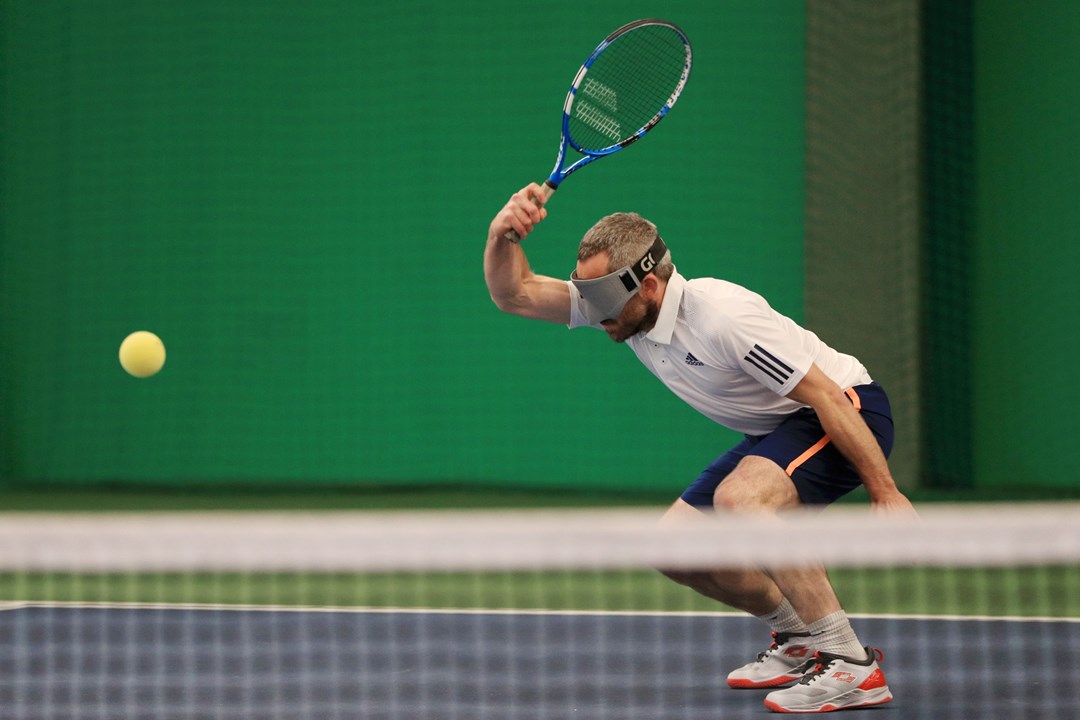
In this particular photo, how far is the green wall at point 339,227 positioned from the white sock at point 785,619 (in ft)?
16.4

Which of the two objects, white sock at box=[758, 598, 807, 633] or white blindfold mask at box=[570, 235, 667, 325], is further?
white sock at box=[758, 598, 807, 633]

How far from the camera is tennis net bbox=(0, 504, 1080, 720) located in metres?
2.27

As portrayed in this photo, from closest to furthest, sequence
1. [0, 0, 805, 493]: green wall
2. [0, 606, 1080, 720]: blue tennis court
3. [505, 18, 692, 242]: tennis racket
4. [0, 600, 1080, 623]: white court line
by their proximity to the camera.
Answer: [0, 606, 1080, 720]: blue tennis court
[505, 18, 692, 242]: tennis racket
[0, 600, 1080, 623]: white court line
[0, 0, 805, 493]: green wall

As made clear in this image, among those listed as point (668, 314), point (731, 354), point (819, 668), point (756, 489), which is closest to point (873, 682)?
point (819, 668)

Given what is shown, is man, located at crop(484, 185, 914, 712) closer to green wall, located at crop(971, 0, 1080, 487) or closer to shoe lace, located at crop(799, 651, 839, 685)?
shoe lace, located at crop(799, 651, 839, 685)

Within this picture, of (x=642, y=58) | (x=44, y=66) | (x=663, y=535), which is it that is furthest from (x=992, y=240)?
(x=663, y=535)

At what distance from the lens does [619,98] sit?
491 cm

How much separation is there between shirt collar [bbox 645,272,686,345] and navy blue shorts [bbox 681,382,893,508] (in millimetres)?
389

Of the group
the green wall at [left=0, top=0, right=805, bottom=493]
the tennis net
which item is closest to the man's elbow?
the tennis net

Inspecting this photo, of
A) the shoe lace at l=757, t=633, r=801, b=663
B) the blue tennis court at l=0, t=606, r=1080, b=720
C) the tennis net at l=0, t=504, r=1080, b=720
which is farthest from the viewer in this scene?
the shoe lace at l=757, t=633, r=801, b=663

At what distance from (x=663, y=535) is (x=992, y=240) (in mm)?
7220

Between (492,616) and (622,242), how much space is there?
1.84m

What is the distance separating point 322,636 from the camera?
176 inches

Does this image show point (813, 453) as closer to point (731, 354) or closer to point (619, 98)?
point (731, 354)
